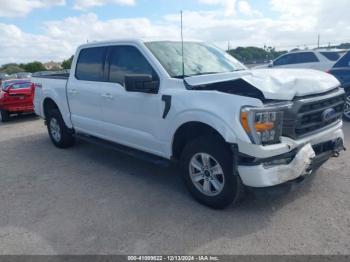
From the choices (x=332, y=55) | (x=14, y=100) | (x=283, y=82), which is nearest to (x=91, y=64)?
(x=283, y=82)

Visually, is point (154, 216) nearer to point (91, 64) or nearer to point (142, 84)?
point (142, 84)

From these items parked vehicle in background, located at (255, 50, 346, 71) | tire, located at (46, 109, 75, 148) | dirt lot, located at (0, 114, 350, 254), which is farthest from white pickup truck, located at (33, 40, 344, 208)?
parked vehicle in background, located at (255, 50, 346, 71)

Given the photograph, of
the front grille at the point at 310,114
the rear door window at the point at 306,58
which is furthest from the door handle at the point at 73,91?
the rear door window at the point at 306,58

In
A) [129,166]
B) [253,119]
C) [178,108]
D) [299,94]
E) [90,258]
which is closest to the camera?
[90,258]

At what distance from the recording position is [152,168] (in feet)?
17.9

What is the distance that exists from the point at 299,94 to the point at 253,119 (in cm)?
72

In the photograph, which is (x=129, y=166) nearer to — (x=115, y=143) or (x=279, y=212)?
(x=115, y=143)

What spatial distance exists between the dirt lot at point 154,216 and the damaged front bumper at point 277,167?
156 millimetres

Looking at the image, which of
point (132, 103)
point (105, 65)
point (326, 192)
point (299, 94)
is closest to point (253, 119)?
point (299, 94)

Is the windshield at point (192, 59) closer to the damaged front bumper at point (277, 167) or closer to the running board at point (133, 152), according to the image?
the running board at point (133, 152)

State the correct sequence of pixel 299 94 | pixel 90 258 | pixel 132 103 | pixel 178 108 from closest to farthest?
pixel 90 258 → pixel 299 94 → pixel 178 108 → pixel 132 103

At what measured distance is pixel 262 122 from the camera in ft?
10.9

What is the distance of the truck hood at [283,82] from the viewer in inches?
138

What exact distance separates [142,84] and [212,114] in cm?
106
